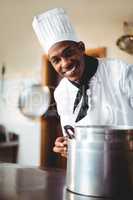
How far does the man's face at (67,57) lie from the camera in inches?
49.3

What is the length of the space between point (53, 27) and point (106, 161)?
0.78m

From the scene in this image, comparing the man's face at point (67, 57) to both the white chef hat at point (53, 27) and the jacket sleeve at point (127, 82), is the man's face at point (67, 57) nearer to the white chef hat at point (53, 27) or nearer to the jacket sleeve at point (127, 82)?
the white chef hat at point (53, 27)

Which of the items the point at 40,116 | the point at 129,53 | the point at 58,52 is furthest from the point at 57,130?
the point at 58,52

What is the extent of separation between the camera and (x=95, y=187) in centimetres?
79

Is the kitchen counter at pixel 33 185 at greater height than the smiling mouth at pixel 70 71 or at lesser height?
lesser

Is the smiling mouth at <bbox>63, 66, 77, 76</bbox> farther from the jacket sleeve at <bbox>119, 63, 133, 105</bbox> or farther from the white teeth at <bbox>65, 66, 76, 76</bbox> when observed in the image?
the jacket sleeve at <bbox>119, 63, 133, 105</bbox>

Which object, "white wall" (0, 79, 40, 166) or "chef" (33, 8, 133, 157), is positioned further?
"white wall" (0, 79, 40, 166)

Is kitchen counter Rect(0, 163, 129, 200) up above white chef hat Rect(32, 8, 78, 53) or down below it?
below

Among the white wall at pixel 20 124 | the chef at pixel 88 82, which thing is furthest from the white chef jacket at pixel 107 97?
the white wall at pixel 20 124

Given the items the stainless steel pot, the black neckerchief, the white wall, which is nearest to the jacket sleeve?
the black neckerchief

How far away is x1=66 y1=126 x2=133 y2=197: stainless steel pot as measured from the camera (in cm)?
77

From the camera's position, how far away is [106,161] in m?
0.77

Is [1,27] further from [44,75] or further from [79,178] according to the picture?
[79,178]

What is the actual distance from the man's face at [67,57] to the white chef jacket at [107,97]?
16 cm
